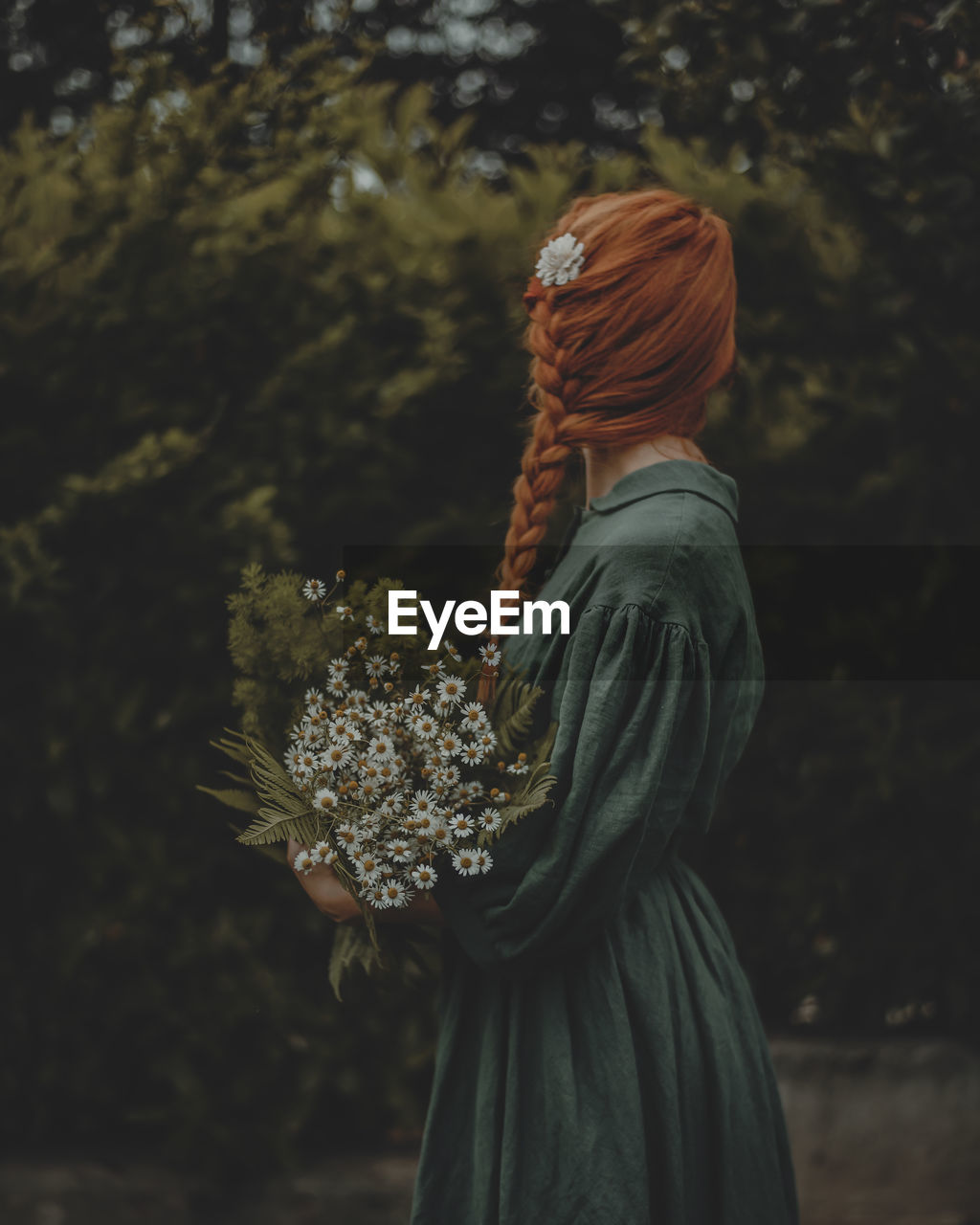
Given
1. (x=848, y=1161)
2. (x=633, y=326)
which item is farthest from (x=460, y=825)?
(x=848, y=1161)

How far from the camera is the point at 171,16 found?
2.69 meters

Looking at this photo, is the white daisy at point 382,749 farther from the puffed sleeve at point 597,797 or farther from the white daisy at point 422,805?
the puffed sleeve at point 597,797

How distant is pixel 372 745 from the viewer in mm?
1334

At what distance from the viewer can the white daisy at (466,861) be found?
1.33 meters

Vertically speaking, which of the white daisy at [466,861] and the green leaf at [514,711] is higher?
the green leaf at [514,711]

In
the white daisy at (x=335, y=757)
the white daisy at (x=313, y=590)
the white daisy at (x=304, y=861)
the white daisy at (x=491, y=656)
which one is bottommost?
the white daisy at (x=304, y=861)

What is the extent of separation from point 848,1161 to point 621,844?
241 centimetres

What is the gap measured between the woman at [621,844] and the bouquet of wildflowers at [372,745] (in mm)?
57

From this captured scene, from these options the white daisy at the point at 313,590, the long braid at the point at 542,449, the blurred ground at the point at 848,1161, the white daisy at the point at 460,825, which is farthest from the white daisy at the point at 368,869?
the blurred ground at the point at 848,1161

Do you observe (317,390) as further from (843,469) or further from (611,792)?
(611,792)

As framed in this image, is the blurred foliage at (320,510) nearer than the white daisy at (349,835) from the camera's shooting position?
No

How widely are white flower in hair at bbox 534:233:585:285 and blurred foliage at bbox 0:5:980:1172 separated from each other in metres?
1.14

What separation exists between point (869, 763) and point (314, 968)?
1.66 metres

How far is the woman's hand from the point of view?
1.41 m
